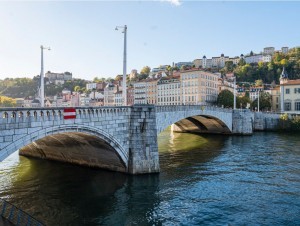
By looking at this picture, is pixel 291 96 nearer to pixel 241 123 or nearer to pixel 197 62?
pixel 241 123

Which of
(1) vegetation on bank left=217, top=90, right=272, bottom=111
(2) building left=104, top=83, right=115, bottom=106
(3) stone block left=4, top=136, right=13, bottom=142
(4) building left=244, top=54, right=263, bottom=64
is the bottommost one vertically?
(3) stone block left=4, top=136, right=13, bottom=142

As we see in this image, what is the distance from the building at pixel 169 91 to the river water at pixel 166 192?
53.7 meters

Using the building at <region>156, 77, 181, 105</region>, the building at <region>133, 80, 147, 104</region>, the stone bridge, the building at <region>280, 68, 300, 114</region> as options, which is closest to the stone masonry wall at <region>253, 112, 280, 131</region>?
the building at <region>280, 68, 300, 114</region>

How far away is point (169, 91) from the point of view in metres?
83.5

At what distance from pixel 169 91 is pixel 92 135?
65453mm

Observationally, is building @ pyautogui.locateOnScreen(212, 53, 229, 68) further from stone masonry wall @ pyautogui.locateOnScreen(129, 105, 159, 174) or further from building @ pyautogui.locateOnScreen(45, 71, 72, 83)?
stone masonry wall @ pyautogui.locateOnScreen(129, 105, 159, 174)

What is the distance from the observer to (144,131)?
2197cm

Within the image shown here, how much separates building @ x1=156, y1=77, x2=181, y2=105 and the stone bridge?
5014cm

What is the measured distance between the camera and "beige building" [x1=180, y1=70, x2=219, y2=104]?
74500 millimetres

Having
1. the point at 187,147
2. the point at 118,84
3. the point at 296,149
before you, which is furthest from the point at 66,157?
the point at 118,84

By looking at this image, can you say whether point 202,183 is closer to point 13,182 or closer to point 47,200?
point 47,200

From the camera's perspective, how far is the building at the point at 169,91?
80938 millimetres

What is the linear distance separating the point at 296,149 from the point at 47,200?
2716 cm

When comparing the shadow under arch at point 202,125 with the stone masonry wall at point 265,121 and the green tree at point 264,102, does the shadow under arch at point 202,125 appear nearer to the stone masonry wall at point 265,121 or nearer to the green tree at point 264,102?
the stone masonry wall at point 265,121
